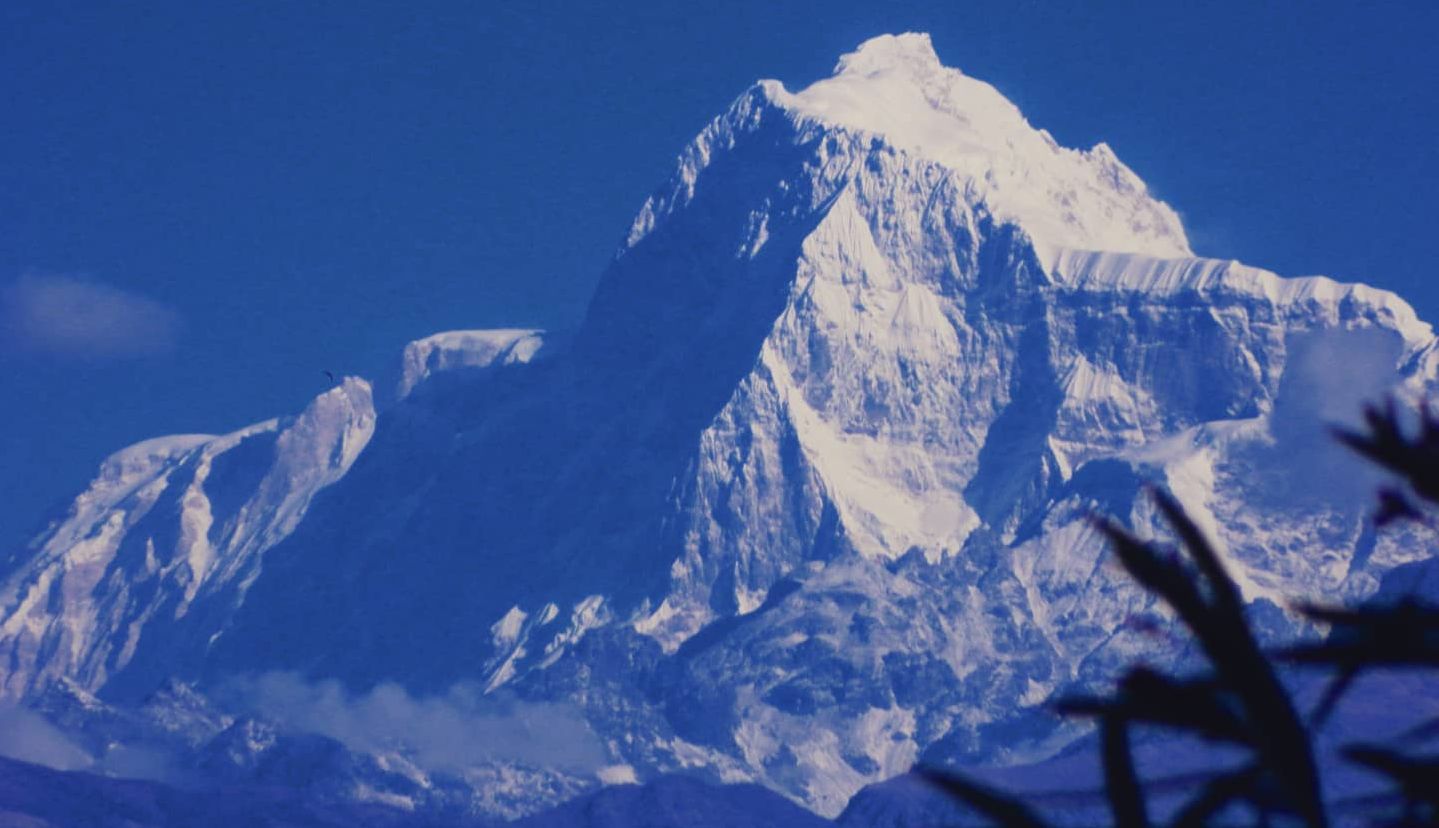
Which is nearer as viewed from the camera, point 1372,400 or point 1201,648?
point 1201,648

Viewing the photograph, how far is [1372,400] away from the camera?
784 cm

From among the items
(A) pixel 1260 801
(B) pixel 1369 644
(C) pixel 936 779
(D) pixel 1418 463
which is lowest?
(C) pixel 936 779

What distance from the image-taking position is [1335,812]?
26.3 feet

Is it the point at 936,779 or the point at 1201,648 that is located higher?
the point at 1201,648

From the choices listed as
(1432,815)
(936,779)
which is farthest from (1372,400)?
(936,779)

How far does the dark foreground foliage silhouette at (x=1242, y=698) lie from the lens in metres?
7.34

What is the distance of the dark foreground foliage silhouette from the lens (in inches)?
289

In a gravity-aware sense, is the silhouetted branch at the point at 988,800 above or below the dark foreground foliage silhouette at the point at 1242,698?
below

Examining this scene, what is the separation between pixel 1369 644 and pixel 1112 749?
0.85m

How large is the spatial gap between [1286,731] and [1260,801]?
318 mm

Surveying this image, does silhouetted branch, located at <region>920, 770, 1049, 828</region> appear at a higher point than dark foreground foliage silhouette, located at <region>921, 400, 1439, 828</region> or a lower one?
lower

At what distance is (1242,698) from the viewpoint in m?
7.50

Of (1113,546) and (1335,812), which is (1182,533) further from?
(1335,812)

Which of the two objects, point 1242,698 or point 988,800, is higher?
point 1242,698
